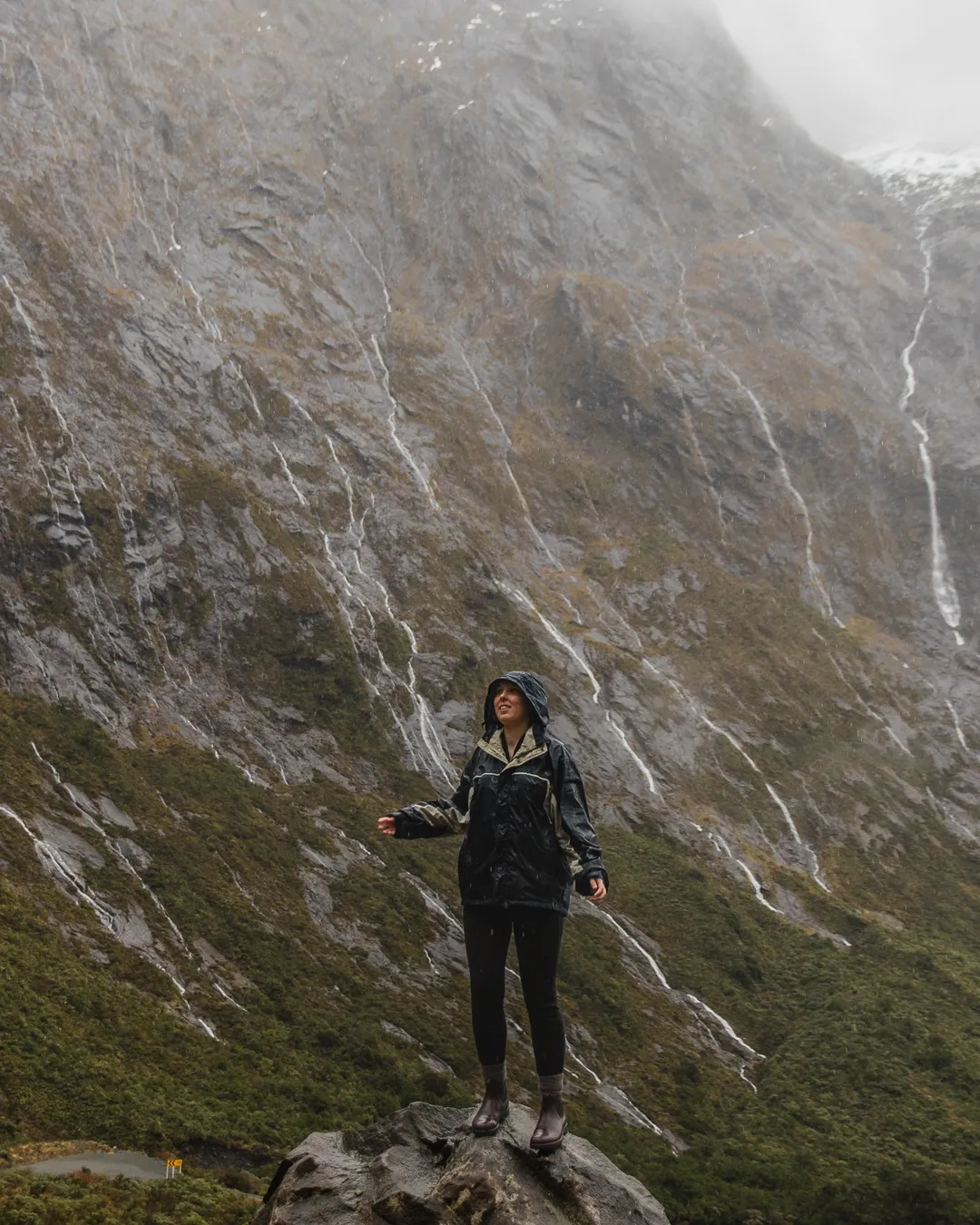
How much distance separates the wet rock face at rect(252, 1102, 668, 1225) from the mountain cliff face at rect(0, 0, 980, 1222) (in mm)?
18348

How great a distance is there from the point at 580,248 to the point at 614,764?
224 ft

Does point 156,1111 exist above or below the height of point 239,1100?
above

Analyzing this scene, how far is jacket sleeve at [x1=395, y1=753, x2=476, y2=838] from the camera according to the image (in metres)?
8.27

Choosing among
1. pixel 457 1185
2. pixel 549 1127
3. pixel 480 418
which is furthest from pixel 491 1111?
pixel 480 418

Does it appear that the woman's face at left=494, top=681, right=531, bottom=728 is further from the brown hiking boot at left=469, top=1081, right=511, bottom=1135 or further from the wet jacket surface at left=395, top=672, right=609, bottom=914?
the brown hiking boot at left=469, top=1081, right=511, bottom=1135

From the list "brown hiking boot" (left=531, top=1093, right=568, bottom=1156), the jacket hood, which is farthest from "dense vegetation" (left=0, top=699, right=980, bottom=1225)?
the jacket hood

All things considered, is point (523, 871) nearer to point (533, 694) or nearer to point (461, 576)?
point (533, 694)

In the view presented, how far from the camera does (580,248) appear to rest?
105 m

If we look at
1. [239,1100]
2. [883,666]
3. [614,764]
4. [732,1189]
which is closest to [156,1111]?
[239,1100]

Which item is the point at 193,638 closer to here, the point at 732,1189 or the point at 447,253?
the point at 732,1189

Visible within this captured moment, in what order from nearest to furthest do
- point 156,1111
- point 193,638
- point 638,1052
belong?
point 156,1111 < point 638,1052 < point 193,638

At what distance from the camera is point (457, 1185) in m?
7.55

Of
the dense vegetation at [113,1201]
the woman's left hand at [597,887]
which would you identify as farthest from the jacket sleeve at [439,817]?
the dense vegetation at [113,1201]

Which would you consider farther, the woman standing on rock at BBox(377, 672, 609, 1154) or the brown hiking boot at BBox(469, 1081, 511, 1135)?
the brown hiking boot at BBox(469, 1081, 511, 1135)
